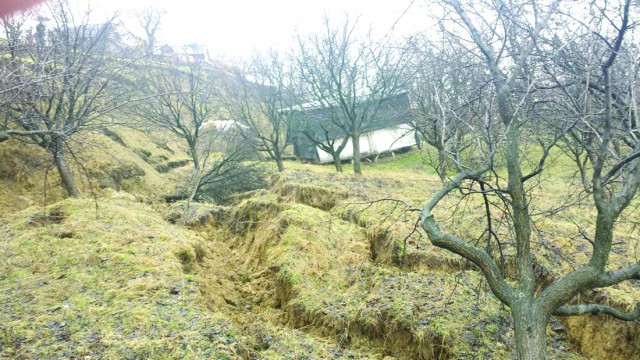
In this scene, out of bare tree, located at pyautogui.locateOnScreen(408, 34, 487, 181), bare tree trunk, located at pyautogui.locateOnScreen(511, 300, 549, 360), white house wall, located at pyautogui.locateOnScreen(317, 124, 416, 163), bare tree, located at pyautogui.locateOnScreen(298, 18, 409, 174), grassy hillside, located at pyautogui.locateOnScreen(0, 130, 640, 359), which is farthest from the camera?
white house wall, located at pyautogui.locateOnScreen(317, 124, 416, 163)

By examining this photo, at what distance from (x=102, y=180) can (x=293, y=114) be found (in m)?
11.1

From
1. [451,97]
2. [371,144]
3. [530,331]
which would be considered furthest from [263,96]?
[530,331]

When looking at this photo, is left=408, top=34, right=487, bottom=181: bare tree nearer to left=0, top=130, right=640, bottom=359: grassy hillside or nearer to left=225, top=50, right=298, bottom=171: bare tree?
left=0, top=130, right=640, bottom=359: grassy hillside

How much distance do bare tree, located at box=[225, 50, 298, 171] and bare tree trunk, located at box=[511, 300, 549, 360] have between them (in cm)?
1671

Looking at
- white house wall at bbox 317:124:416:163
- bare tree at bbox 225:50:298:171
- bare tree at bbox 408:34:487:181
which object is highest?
bare tree at bbox 225:50:298:171

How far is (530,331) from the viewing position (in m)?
4.20

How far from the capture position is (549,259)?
707 cm

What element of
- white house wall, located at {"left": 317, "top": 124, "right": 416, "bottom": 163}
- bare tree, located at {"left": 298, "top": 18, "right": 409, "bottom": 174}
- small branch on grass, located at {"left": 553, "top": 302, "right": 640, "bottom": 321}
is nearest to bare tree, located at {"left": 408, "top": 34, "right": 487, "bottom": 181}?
small branch on grass, located at {"left": 553, "top": 302, "right": 640, "bottom": 321}

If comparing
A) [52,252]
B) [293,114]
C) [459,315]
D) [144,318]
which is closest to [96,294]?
[144,318]

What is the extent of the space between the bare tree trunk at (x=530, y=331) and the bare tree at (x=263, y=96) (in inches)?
658

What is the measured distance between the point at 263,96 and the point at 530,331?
19.3 m

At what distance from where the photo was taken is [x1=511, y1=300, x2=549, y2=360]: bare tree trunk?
163 inches

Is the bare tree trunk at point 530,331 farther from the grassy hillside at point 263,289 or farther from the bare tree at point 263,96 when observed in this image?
the bare tree at point 263,96

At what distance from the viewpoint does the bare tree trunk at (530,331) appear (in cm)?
415
